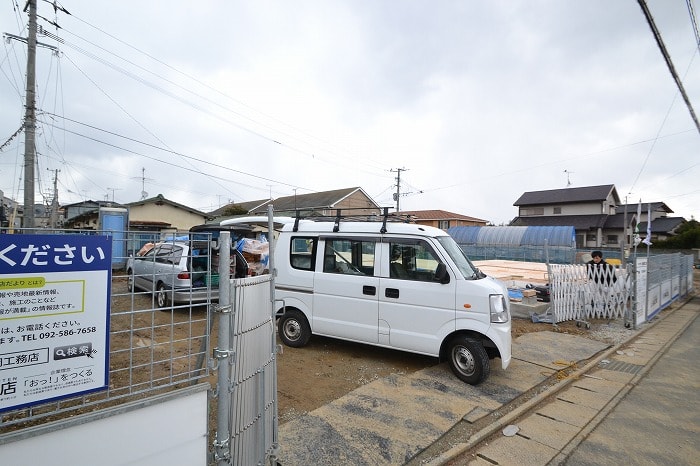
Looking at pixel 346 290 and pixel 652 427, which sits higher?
pixel 346 290

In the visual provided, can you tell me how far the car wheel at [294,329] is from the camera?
19.6 ft

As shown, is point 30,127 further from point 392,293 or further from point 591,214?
point 591,214

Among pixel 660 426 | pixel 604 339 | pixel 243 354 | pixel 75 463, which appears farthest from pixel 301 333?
pixel 604 339

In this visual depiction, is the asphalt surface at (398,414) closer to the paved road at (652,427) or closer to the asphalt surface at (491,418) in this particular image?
the asphalt surface at (491,418)

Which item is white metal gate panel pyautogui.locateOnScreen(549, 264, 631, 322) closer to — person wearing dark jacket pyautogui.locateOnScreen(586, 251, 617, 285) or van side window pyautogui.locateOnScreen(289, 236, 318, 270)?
person wearing dark jacket pyautogui.locateOnScreen(586, 251, 617, 285)

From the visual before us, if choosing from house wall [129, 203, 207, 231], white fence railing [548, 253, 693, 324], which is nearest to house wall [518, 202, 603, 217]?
white fence railing [548, 253, 693, 324]

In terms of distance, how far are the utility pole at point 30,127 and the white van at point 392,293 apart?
1071cm

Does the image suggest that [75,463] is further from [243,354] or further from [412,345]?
[412,345]

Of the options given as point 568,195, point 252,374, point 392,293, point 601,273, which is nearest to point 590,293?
point 601,273

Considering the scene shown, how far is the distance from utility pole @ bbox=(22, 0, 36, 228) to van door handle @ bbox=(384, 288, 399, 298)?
1283 centimetres

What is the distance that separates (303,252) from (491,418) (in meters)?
3.63

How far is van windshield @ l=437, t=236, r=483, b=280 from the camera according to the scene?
16.3 feet

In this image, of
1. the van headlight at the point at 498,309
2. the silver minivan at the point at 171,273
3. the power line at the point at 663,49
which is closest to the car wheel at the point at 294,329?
the van headlight at the point at 498,309

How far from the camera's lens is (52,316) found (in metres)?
1.61
